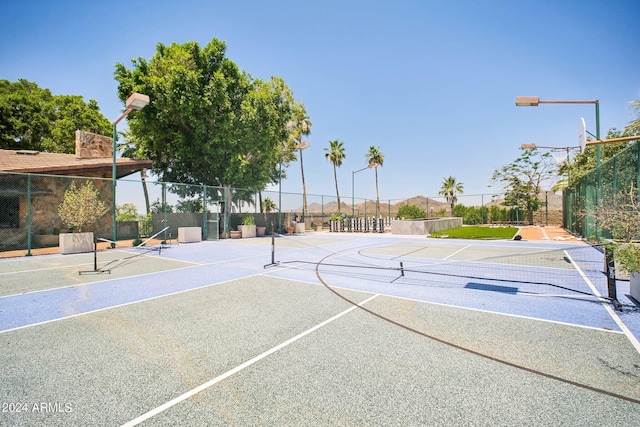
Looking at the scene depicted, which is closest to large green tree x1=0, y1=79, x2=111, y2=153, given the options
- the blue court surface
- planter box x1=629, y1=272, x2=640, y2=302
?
the blue court surface

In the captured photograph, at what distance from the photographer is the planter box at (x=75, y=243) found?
13.8 metres

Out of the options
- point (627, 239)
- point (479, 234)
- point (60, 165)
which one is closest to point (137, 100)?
point (60, 165)

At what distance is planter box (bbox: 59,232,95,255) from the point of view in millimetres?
13775

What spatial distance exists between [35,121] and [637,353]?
1629 inches

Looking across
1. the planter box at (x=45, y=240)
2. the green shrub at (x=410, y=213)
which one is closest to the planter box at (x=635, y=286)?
the planter box at (x=45, y=240)

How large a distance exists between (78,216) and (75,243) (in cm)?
142

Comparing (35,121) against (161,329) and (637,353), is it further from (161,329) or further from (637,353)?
(637,353)

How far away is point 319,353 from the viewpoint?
382 centimetres

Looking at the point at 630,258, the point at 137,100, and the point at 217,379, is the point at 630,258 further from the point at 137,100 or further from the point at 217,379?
the point at 137,100

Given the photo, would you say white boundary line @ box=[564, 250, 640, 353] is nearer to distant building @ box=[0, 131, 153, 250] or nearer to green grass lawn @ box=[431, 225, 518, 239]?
green grass lawn @ box=[431, 225, 518, 239]

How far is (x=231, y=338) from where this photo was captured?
432cm

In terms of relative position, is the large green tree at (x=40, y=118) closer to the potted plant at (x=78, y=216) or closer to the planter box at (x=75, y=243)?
the potted plant at (x=78, y=216)

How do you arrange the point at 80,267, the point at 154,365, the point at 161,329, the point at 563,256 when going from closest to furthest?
1. the point at 154,365
2. the point at 161,329
3. the point at 80,267
4. the point at 563,256

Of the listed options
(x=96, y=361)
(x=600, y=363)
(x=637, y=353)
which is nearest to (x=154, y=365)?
(x=96, y=361)
